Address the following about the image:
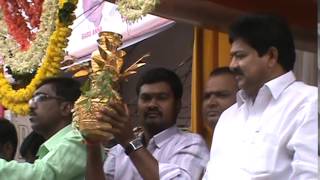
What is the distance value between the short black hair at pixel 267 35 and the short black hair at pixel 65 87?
38.7 inches

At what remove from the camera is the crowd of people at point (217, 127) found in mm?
2563

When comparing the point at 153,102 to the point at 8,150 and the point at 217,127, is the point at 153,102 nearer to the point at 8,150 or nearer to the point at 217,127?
the point at 217,127

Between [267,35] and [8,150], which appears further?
[8,150]

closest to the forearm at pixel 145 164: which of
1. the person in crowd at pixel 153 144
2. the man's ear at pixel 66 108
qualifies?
the person in crowd at pixel 153 144

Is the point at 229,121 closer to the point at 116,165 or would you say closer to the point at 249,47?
the point at 249,47

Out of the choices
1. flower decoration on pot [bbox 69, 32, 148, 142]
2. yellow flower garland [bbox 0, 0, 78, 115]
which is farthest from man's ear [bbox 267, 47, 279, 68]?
yellow flower garland [bbox 0, 0, 78, 115]

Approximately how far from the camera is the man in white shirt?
2523 millimetres

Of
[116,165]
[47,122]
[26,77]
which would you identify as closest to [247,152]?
[116,165]

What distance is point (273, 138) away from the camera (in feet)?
8.45

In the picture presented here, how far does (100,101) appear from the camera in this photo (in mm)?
2857

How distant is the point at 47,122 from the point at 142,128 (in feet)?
1.70

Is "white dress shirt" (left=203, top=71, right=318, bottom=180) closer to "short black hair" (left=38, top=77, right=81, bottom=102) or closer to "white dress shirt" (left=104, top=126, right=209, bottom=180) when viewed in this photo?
"white dress shirt" (left=104, top=126, right=209, bottom=180)

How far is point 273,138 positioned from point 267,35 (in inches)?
16.6

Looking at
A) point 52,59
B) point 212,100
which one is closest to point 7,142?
point 52,59
